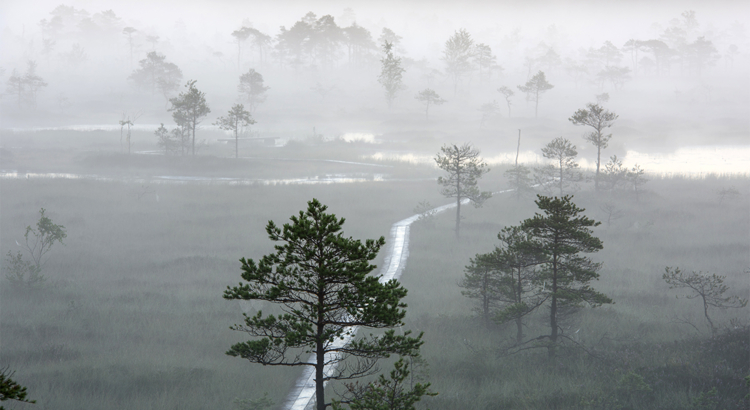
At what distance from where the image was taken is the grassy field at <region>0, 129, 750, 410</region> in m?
11.9

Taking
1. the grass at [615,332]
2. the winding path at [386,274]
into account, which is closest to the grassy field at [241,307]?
the grass at [615,332]

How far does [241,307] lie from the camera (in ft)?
59.1

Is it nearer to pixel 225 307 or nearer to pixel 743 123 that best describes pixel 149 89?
pixel 225 307

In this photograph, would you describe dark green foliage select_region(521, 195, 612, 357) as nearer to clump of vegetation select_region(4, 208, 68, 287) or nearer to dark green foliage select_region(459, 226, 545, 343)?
dark green foliage select_region(459, 226, 545, 343)

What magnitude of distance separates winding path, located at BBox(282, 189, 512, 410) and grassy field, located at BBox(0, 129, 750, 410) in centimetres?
50

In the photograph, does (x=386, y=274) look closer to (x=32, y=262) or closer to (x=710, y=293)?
(x=710, y=293)

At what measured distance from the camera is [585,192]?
37.6 meters

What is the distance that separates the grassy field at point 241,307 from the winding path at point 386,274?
0.50 metres

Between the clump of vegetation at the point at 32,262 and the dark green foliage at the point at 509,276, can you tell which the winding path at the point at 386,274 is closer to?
the dark green foliage at the point at 509,276

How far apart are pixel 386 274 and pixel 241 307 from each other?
7.24 meters

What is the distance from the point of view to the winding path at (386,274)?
11773 millimetres

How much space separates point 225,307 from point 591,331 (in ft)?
45.0

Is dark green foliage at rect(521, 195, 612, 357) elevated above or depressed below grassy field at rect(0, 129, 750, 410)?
above

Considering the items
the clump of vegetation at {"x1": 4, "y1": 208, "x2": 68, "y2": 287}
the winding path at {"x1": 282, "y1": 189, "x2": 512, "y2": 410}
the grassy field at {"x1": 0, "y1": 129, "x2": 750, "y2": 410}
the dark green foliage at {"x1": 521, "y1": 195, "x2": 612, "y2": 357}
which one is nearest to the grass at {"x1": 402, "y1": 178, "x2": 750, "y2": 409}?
the grassy field at {"x1": 0, "y1": 129, "x2": 750, "y2": 410}
